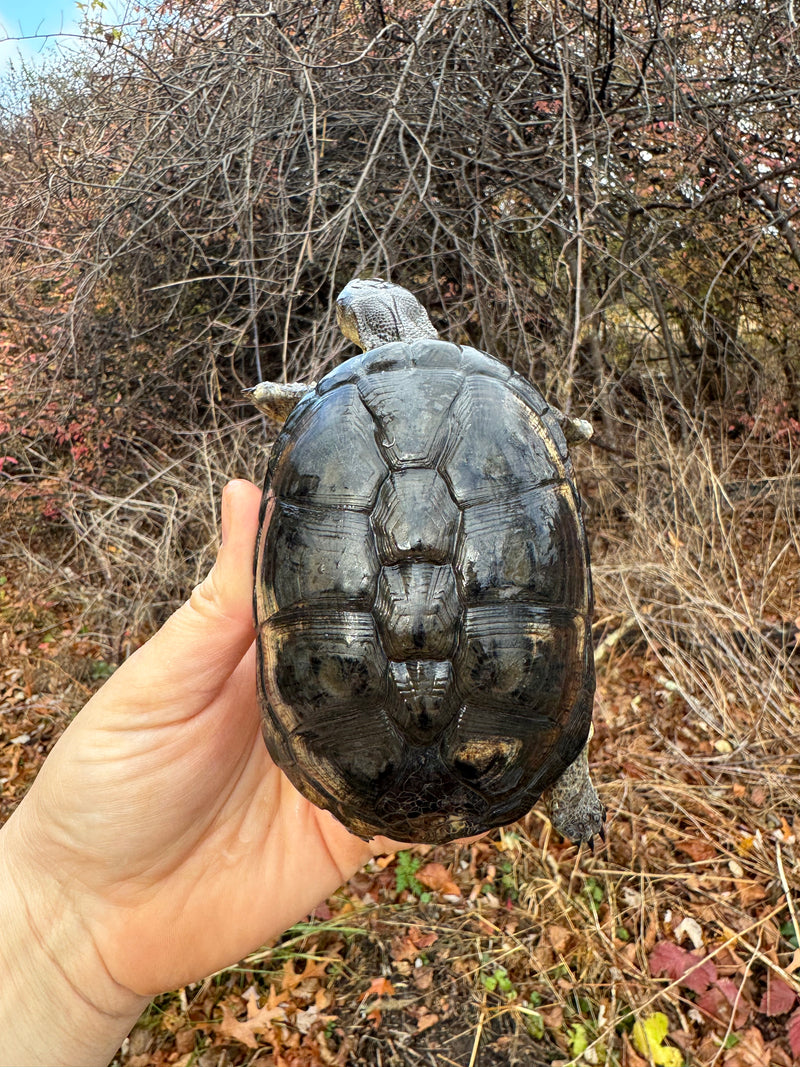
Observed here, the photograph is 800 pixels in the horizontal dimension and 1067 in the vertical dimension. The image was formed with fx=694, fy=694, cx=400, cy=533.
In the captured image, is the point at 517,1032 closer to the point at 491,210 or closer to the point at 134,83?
the point at 491,210

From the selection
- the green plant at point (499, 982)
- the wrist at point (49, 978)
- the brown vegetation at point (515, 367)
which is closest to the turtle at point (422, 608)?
the wrist at point (49, 978)

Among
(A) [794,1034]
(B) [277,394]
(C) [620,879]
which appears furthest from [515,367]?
(A) [794,1034]

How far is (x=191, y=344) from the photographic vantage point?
4.00m

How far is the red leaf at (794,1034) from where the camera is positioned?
7.17 feet

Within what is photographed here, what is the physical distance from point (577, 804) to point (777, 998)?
1.09 metres

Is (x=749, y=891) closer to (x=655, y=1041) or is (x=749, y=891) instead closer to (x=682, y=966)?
(x=682, y=966)

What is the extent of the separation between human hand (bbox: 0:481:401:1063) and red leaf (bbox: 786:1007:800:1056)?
168cm

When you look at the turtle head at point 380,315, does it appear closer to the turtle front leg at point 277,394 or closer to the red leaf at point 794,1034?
the turtle front leg at point 277,394

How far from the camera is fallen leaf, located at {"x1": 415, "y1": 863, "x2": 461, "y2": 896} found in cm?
291

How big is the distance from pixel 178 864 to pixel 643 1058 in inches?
65.0

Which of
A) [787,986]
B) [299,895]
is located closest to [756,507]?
[787,986]

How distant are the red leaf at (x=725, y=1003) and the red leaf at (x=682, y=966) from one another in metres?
0.02

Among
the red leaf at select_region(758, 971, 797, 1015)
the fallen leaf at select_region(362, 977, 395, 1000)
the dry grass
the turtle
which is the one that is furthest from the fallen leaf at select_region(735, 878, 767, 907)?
the turtle

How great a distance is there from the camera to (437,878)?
296 centimetres
